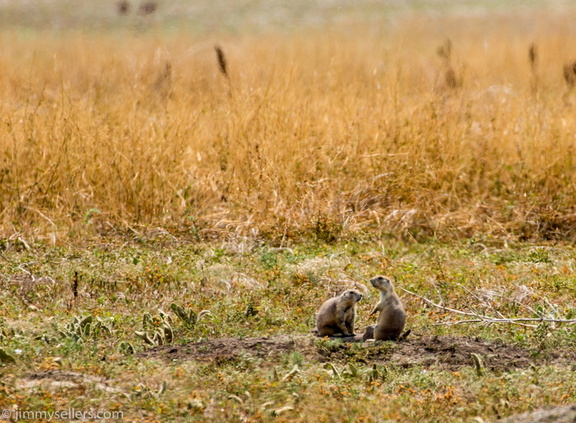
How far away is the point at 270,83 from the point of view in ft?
37.4

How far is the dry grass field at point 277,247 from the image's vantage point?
5.39 m

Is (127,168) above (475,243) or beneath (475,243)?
above

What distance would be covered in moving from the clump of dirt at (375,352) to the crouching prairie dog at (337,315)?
0.64ft

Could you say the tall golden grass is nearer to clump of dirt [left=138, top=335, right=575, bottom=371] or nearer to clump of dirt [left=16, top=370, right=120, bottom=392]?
clump of dirt [left=138, top=335, right=575, bottom=371]

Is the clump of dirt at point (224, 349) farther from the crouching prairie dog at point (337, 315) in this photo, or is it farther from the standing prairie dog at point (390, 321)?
the standing prairie dog at point (390, 321)

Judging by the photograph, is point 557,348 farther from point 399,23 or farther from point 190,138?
point 399,23

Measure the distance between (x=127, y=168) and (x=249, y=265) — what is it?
228 centimetres

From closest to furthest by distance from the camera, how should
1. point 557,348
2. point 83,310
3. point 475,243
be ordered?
point 557,348 < point 83,310 < point 475,243

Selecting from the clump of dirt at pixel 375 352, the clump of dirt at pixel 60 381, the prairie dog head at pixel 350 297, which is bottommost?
the clump of dirt at pixel 375 352

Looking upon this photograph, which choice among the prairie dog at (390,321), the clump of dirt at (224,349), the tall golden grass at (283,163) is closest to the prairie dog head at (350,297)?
the prairie dog at (390,321)

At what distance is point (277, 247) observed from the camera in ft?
30.5

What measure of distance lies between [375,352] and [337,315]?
442 mm

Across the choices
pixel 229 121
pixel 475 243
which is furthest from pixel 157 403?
pixel 229 121

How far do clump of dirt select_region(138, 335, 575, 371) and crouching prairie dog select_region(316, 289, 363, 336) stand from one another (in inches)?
7.7
